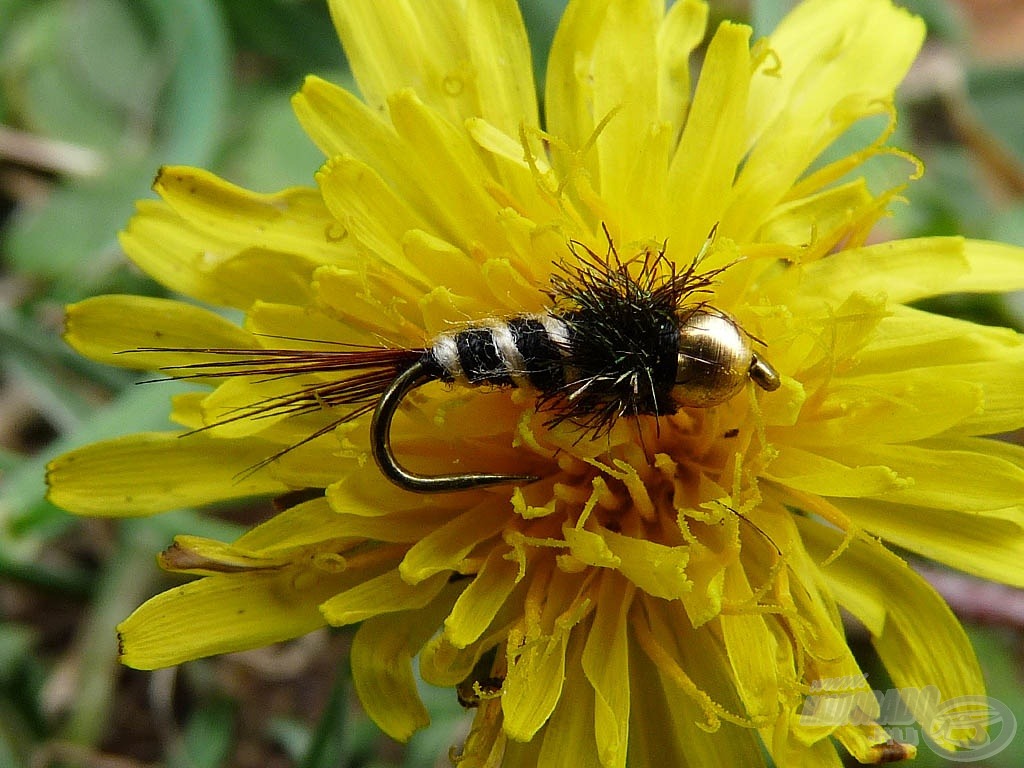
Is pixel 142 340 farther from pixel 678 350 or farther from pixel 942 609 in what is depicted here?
pixel 942 609

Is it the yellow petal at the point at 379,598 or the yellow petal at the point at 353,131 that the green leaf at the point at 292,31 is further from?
the yellow petal at the point at 379,598

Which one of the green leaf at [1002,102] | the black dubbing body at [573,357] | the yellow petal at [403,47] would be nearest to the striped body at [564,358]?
the black dubbing body at [573,357]

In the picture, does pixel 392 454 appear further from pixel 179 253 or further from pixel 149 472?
pixel 179 253

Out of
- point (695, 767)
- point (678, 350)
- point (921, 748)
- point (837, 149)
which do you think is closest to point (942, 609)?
point (695, 767)

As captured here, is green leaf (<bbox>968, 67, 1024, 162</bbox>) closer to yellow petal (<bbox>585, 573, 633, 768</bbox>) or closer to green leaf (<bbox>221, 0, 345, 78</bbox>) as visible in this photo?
green leaf (<bbox>221, 0, 345, 78</bbox>)

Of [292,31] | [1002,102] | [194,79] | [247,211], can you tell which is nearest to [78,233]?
[194,79]

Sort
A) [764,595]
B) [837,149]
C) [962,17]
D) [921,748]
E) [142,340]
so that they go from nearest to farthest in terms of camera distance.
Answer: [764,595] < [142,340] < [921,748] < [837,149] < [962,17]
